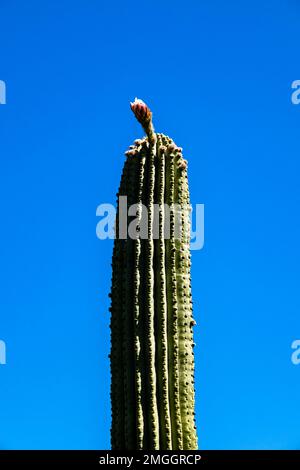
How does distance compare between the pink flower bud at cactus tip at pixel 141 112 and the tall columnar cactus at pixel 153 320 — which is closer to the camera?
the tall columnar cactus at pixel 153 320

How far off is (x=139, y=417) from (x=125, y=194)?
1.98 m

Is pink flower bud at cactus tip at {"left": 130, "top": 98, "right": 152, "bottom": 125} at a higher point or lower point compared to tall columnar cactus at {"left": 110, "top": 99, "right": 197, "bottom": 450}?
higher

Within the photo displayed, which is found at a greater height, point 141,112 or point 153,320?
point 141,112

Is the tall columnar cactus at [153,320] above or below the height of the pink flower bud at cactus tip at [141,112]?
below

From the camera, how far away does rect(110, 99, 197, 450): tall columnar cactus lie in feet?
28.4

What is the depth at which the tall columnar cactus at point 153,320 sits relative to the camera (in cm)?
866

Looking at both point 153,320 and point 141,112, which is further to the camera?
point 141,112

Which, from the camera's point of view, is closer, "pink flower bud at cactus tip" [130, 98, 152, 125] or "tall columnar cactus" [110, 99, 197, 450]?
"tall columnar cactus" [110, 99, 197, 450]

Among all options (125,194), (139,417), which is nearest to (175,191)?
(125,194)

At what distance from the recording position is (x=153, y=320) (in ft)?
29.1
